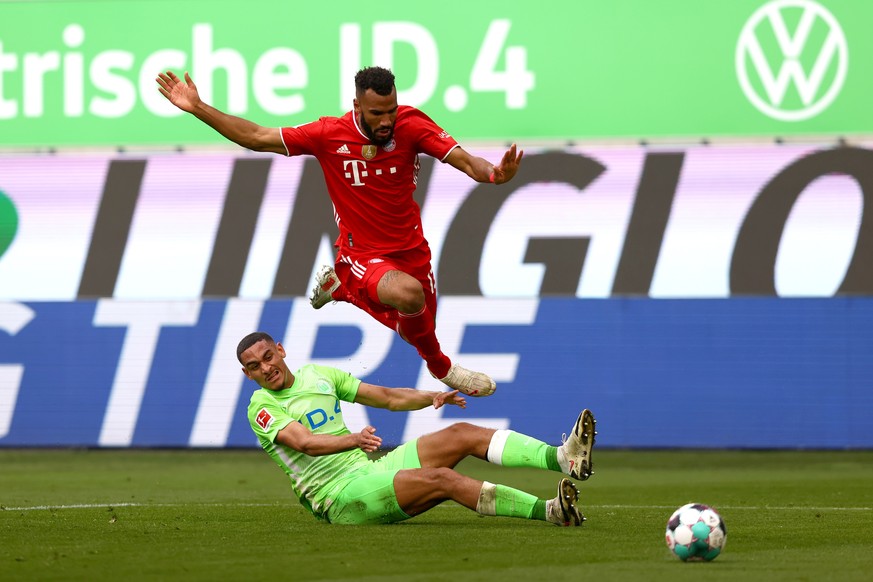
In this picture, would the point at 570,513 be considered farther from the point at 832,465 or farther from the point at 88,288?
the point at 88,288

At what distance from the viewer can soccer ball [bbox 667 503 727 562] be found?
27.3ft

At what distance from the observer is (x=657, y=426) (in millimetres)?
19969

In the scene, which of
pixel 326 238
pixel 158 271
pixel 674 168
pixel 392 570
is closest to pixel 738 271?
pixel 674 168

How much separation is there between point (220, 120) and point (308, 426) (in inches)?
88.3

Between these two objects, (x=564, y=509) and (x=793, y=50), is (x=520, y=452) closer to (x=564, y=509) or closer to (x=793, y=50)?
(x=564, y=509)

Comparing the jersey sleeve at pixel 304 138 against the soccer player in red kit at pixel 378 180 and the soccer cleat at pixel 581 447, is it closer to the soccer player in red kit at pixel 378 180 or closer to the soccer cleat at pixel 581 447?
the soccer player in red kit at pixel 378 180

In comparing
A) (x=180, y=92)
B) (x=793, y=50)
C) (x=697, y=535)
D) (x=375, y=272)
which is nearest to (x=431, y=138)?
(x=375, y=272)

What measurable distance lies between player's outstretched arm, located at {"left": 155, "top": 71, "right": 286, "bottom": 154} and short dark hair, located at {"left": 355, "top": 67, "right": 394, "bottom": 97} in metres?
0.75

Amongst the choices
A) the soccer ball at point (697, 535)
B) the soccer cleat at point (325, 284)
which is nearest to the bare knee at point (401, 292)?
the soccer cleat at point (325, 284)

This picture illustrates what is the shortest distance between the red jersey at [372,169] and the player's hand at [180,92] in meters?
0.68

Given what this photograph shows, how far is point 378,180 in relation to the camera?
11.0 metres

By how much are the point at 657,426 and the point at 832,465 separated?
97.8 inches

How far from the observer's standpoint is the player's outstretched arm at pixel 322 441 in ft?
29.6

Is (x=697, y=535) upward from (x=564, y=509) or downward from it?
upward
